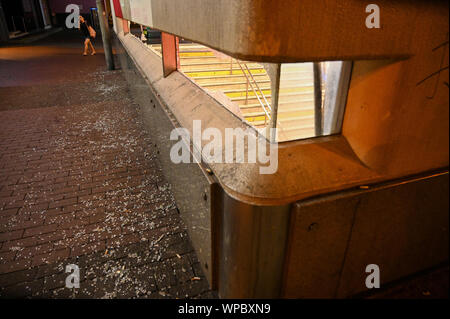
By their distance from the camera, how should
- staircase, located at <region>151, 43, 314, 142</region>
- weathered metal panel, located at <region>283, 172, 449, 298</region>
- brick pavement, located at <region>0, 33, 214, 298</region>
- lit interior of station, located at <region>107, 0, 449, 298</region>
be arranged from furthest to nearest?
staircase, located at <region>151, 43, 314, 142</region> < brick pavement, located at <region>0, 33, 214, 298</region> < weathered metal panel, located at <region>283, 172, 449, 298</region> < lit interior of station, located at <region>107, 0, 449, 298</region>

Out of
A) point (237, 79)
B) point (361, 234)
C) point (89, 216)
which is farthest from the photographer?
point (237, 79)

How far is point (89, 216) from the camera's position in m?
3.06

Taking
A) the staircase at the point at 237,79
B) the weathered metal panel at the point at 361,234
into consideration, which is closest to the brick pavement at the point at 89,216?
the weathered metal panel at the point at 361,234

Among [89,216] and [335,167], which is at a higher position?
[335,167]

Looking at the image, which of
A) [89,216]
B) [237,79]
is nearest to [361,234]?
[89,216]

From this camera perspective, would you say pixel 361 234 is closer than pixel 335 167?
No

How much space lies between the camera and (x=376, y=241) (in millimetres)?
1917

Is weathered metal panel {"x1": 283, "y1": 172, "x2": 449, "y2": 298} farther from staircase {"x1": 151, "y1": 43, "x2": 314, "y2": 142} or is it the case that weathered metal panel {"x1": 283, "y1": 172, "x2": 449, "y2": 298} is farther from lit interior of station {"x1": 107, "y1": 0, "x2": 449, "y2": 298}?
staircase {"x1": 151, "y1": 43, "x2": 314, "y2": 142}

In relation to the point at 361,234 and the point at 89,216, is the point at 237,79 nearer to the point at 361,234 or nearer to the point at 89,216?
the point at 89,216

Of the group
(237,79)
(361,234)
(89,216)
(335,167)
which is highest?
(335,167)

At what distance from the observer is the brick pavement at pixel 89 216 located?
91.1 inches

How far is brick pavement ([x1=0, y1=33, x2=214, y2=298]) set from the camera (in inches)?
91.1

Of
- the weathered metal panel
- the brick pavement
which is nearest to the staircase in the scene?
the brick pavement
